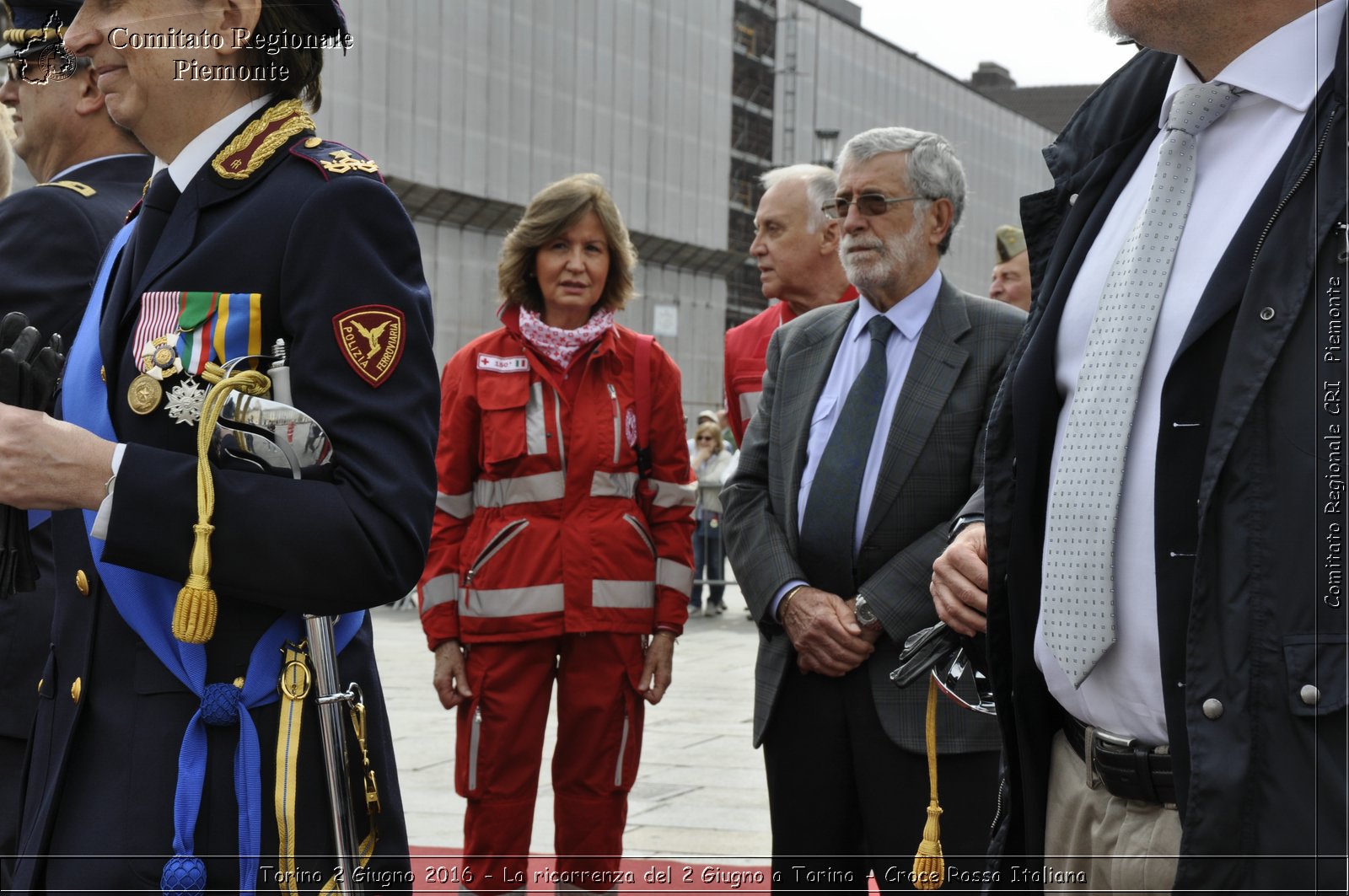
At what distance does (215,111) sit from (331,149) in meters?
0.19

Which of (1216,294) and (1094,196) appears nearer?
(1216,294)

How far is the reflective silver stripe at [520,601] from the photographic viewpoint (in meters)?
4.61

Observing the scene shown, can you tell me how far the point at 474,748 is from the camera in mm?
4645

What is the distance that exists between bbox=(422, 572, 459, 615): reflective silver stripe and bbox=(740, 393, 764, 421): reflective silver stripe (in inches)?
46.8

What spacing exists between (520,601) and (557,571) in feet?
0.48

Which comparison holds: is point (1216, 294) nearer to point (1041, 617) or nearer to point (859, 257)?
point (1041, 617)

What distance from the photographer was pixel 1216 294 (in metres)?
1.84

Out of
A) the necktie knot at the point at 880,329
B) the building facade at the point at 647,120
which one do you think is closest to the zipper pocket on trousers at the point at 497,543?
the necktie knot at the point at 880,329

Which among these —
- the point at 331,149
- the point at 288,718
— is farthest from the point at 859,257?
the point at 288,718

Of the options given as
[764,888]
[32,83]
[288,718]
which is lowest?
[764,888]

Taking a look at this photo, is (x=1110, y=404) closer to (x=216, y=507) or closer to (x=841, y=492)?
(x=216, y=507)

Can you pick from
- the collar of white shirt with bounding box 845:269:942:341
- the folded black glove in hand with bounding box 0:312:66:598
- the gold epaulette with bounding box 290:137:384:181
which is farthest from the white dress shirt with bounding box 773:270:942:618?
the folded black glove in hand with bounding box 0:312:66:598

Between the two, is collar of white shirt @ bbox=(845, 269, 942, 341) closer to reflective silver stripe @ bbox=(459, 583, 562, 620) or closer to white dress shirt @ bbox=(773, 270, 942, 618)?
white dress shirt @ bbox=(773, 270, 942, 618)

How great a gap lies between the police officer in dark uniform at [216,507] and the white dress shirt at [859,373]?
66.9 inches
